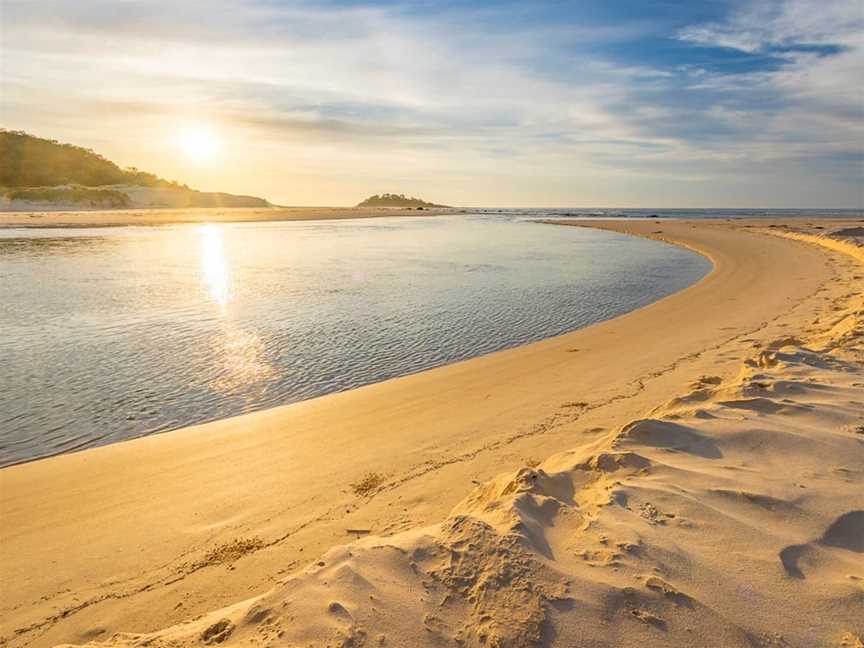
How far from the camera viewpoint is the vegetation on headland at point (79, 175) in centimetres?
11930

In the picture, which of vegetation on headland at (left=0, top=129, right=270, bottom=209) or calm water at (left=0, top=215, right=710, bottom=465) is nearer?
calm water at (left=0, top=215, right=710, bottom=465)

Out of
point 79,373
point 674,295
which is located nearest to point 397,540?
point 79,373

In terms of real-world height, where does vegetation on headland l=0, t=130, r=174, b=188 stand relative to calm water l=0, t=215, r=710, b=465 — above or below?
above

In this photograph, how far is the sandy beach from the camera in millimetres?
2900

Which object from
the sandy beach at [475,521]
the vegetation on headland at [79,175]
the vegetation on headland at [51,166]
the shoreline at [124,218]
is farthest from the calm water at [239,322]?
the vegetation on headland at [51,166]

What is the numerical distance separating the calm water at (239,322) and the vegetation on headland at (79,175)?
330 ft

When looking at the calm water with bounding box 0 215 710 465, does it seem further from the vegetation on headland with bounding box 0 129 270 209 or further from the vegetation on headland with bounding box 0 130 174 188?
the vegetation on headland with bounding box 0 130 174 188

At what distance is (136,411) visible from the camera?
7.48 m

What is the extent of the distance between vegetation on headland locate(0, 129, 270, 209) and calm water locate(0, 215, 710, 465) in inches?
3958

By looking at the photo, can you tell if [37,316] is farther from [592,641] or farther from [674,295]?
[674,295]

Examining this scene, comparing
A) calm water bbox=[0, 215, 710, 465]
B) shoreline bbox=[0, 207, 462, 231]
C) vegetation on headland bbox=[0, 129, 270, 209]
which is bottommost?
calm water bbox=[0, 215, 710, 465]

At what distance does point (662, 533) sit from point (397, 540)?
1.78 metres

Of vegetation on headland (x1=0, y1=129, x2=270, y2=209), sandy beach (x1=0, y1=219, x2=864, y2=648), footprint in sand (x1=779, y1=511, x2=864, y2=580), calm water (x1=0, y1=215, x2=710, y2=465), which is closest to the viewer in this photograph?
sandy beach (x1=0, y1=219, x2=864, y2=648)

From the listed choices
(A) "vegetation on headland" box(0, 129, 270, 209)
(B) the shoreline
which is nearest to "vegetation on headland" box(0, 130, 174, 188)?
(A) "vegetation on headland" box(0, 129, 270, 209)
